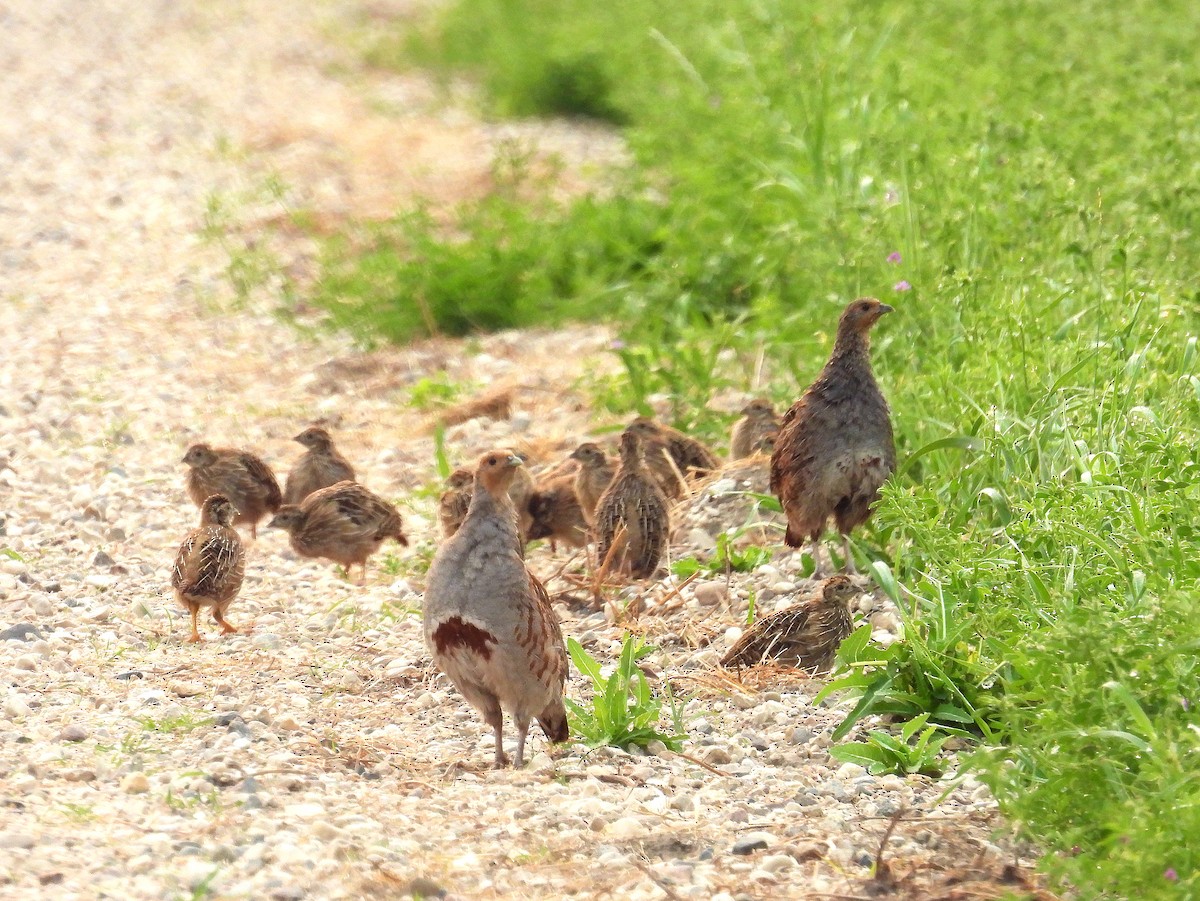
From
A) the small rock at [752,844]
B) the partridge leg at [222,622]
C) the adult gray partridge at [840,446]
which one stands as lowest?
the partridge leg at [222,622]

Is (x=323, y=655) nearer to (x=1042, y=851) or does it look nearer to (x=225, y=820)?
(x=225, y=820)

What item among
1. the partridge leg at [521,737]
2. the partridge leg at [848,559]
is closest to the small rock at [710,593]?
the partridge leg at [848,559]

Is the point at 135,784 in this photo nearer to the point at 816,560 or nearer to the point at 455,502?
the point at 455,502

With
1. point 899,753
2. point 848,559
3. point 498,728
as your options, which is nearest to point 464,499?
point 848,559

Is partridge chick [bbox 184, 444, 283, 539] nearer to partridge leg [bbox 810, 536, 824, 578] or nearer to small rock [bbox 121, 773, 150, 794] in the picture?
partridge leg [bbox 810, 536, 824, 578]

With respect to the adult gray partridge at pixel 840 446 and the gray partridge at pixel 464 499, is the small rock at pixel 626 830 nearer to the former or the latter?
the adult gray partridge at pixel 840 446

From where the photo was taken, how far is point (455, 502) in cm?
814

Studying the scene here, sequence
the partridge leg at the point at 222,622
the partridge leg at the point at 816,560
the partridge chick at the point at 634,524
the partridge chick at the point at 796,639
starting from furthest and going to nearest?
1. the partridge chick at the point at 634,524
2. the partridge leg at the point at 816,560
3. the partridge leg at the point at 222,622
4. the partridge chick at the point at 796,639

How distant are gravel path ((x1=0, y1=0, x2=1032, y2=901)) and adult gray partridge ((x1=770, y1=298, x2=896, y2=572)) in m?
0.45

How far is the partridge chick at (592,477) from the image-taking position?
8.42 metres

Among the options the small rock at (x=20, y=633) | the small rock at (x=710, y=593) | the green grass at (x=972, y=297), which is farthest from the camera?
the small rock at (x=710, y=593)

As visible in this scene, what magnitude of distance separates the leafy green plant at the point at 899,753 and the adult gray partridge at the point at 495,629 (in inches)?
38.1

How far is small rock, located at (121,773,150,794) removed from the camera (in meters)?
5.13

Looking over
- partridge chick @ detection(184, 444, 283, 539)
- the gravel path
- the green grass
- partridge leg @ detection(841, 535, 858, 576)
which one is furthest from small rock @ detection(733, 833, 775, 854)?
partridge chick @ detection(184, 444, 283, 539)
